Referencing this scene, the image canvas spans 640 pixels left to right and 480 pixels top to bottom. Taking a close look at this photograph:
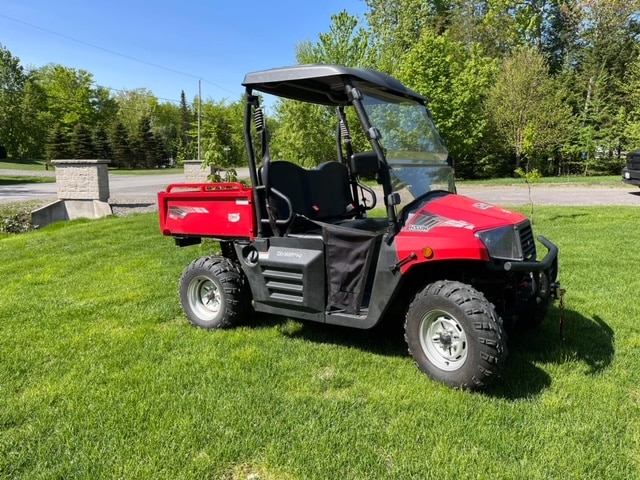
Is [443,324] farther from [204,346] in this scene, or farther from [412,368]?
[204,346]

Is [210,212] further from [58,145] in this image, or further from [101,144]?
[101,144]

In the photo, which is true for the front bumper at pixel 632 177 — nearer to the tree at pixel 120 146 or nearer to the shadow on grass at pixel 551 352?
the shadow on grass at pixel 551 352

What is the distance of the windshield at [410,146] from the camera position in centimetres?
355

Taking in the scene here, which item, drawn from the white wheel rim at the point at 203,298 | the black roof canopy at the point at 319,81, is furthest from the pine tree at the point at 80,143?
the black roof canopy at the point at 319,81

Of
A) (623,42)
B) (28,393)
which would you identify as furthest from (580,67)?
(28,393)

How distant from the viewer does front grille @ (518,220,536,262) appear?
3.33m

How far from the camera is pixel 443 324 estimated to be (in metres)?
3.22

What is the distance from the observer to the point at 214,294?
449 cm

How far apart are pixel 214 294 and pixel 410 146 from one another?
217cm

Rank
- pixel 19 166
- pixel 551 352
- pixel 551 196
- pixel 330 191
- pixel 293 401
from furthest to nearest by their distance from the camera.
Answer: pixel 19 166, pixel 551 196, pixel 330 191, pixel 551 352, pixel 293 401

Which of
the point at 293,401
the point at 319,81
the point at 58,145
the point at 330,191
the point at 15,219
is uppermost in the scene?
the point at 58,145

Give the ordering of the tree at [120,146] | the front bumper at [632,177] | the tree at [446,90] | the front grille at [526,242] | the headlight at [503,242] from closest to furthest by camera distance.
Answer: the headlight at [503,242] → the front grille at [526,242] → the front bumper at [632,177] → the tree at [446,90] → the tree at [120,146]

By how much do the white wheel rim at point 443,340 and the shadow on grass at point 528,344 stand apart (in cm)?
28

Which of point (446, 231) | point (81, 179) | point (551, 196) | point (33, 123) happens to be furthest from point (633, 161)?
point (33, 123)
